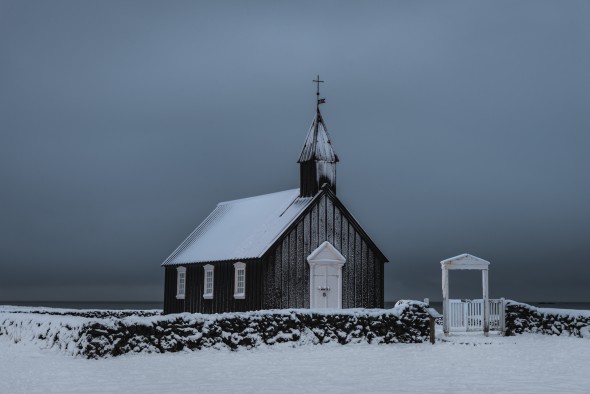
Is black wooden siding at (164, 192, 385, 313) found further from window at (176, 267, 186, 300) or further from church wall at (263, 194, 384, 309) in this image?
window at (176, 267, 186, 300)

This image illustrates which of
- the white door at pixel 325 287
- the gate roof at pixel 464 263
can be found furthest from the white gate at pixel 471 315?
the white door at pixel 325 287

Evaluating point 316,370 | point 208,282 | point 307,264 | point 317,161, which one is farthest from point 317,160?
point 316,370

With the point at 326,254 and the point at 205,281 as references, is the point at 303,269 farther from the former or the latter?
the point at 205,281

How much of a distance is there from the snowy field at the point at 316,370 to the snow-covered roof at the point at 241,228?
9119 millimetres

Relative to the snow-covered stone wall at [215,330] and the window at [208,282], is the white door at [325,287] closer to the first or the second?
the snow-covered stone wall at [215,330]

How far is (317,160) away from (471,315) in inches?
401

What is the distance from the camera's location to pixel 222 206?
4712 centimetres

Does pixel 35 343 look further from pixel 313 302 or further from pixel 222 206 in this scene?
pixel 222 206

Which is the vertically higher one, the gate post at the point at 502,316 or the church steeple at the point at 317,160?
the church steeple at the point at 317,160

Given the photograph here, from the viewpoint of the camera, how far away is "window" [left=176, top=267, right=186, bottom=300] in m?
41.6

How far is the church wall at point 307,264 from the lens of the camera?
34031mm

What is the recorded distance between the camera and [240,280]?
35.6 m

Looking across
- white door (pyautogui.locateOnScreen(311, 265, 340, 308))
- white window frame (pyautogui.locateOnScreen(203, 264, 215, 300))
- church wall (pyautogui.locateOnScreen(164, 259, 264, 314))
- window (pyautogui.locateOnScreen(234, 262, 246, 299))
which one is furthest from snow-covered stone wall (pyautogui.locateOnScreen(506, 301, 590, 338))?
white window frame (pyautogui.locateOnScreen(203, 264, 215, 300))

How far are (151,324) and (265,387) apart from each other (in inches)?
365
